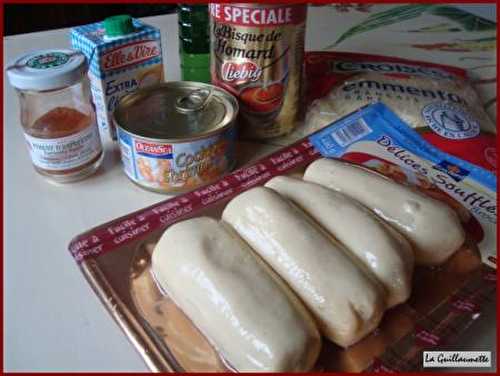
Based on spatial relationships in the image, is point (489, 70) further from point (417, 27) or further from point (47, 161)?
point (47, 161)

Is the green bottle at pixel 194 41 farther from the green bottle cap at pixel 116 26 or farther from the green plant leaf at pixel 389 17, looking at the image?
the green plant leaf at pixel 389 17

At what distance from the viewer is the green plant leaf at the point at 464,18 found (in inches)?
52.3

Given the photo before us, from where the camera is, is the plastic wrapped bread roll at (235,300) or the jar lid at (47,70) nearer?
the plastic wrapped bread roll at (235,300)

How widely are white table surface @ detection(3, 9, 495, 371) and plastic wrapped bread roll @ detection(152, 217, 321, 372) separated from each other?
0.33 feet

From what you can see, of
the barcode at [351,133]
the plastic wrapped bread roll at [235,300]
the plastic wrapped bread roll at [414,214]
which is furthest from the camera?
the barcode at [351,133]

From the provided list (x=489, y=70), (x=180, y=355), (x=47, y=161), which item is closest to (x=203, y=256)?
(x=180, y=355)

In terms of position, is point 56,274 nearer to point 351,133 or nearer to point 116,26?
point 116,26

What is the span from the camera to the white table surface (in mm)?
519

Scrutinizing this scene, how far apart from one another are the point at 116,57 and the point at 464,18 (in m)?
1.10

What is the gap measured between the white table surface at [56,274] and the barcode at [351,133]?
0.14m

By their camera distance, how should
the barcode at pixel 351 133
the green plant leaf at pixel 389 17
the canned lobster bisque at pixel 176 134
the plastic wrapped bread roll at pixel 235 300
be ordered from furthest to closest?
the green plant leaf at pixel 389 17 → the barcode at pixel 351 133 → the canned lobster bisque at pixel 176 134 → the plastic wrapped bread roll at pixel 235 300

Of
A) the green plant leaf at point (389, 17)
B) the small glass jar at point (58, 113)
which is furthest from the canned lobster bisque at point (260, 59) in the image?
the green plant leaf at point (389, 17)

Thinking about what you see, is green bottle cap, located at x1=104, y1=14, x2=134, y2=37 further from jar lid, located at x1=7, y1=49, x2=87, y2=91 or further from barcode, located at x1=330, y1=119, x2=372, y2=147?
barcode, located at x1=330, y1=119, x2=372, y2=147

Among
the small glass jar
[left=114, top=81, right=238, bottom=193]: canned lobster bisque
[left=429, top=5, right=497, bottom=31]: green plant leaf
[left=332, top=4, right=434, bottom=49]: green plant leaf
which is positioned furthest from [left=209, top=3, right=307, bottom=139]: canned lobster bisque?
[left=429, top=5, right=497, bottom=31]: green plant leaf
